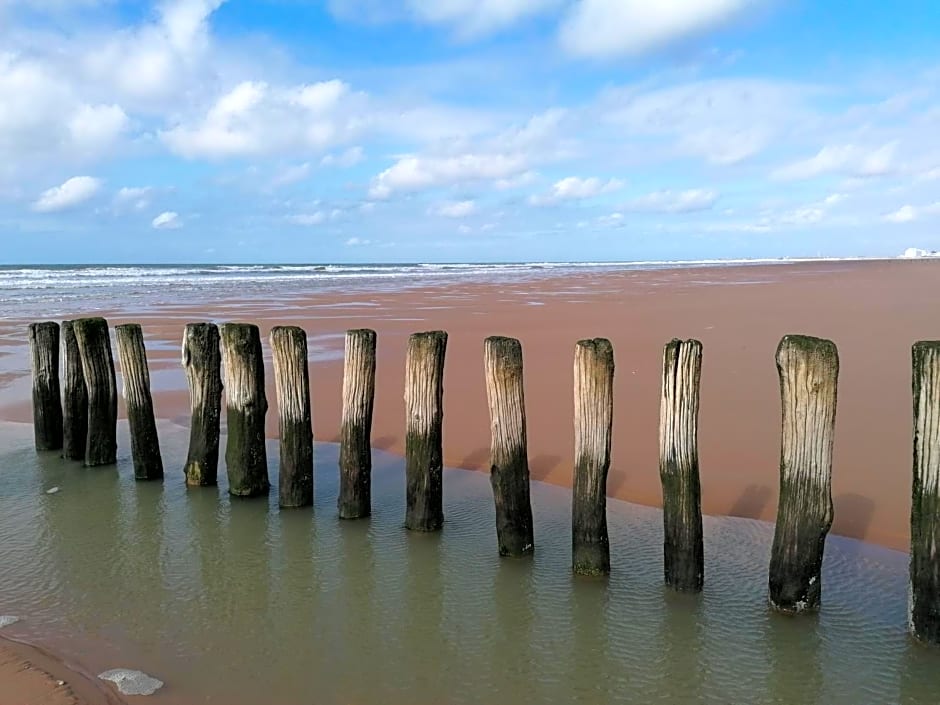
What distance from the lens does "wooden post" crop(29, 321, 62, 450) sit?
284 inches

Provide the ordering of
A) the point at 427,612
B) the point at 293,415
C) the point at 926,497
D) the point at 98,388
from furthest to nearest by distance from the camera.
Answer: the point at 98,388
the point at 293,415
the point at 427,612
the point at 926,497

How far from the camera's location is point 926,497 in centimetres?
369

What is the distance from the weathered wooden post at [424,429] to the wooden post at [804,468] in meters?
2.28

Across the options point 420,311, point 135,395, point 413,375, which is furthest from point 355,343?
point 420,311

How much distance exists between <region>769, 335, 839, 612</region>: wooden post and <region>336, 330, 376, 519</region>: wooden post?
114 inches

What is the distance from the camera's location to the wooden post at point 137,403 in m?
6.35

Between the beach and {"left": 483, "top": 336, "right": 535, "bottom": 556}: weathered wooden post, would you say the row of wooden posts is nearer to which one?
{"left": 483, "top": 336, "right": 535, "bottom": 556}: weathered wooden post

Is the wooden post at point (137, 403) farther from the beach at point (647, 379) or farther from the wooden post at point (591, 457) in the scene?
the wooden post at point (591, 457)

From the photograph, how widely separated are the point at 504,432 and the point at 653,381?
17.2 ft

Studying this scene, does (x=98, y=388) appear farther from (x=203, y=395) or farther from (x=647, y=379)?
(x=647, y=379)

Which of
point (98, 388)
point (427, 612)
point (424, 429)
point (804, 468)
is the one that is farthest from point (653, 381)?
point (98, 388)

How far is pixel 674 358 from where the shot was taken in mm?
4125

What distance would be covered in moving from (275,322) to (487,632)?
14955mm

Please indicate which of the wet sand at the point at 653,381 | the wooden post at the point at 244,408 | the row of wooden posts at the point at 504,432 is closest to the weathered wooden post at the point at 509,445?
the row of wooden posts at the point at 504,432
